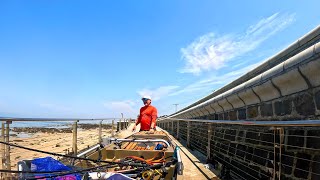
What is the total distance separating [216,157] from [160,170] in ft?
10.4

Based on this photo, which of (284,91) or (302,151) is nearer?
(302,151)

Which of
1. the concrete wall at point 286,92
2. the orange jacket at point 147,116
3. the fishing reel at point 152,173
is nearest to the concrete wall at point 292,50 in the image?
the concrete wall at point 286,92

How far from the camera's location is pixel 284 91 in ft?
14.6

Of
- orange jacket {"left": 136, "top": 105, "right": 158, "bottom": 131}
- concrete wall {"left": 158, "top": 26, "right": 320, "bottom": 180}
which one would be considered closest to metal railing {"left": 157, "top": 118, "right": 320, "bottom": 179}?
concrete wall {"left": 158, "top": 26, "right": 320, "bottom": 180}

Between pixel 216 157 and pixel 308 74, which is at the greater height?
Result: pixel 308 74

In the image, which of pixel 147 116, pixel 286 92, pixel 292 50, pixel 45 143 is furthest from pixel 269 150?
pixel 45 143

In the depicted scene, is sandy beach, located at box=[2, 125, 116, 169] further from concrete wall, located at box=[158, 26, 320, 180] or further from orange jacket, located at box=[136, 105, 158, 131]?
concrete wall, located at box=[158, 26, 320, 180]

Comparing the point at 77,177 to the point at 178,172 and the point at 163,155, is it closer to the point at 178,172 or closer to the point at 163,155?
the point at 178,172

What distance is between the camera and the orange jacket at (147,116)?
10.4m

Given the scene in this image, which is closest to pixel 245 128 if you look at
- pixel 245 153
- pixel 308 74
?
pixel 245 153

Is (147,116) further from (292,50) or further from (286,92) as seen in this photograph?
(286,92)

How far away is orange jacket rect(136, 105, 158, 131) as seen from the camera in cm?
1040

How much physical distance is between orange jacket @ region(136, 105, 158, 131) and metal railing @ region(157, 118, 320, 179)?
279 centimetres

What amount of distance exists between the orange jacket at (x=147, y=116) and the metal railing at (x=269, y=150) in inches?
110
